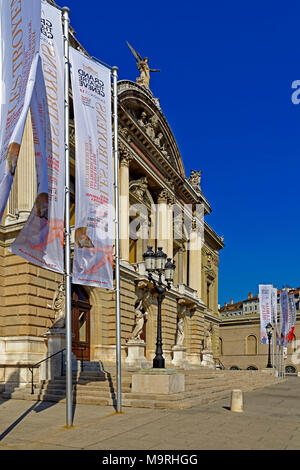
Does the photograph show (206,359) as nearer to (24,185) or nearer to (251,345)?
(24,185)

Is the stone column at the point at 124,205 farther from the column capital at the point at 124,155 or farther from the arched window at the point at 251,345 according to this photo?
the arched window at the point at 251,345

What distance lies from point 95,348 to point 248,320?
50645 mm

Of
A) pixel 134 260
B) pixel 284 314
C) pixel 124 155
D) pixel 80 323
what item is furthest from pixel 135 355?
pixel 284 314

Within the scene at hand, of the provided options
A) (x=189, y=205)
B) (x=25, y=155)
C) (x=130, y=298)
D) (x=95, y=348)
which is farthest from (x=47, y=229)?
(x=189, y=205)

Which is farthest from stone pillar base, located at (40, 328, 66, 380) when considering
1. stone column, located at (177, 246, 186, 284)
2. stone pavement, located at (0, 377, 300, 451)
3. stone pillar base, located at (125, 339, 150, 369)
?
stone column, located at (177, 246, 186, 284)

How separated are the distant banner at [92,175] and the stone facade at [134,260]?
7.72 metres

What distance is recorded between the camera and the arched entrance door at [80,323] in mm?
23438

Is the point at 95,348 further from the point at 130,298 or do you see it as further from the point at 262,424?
the point at 262,424

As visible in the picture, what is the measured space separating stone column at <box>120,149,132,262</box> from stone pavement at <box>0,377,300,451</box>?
1473 cm

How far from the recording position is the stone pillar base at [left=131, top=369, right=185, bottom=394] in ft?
50.1

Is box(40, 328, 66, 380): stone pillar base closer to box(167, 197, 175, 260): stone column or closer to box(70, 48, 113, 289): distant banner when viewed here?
box(70, 48, 113, 289): distant banner

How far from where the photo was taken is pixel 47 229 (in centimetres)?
1073

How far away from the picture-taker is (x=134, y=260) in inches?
1304

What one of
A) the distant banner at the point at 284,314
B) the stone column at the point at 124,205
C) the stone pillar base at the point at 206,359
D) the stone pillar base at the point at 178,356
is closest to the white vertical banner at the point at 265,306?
the distant banner at the point at 284,314
